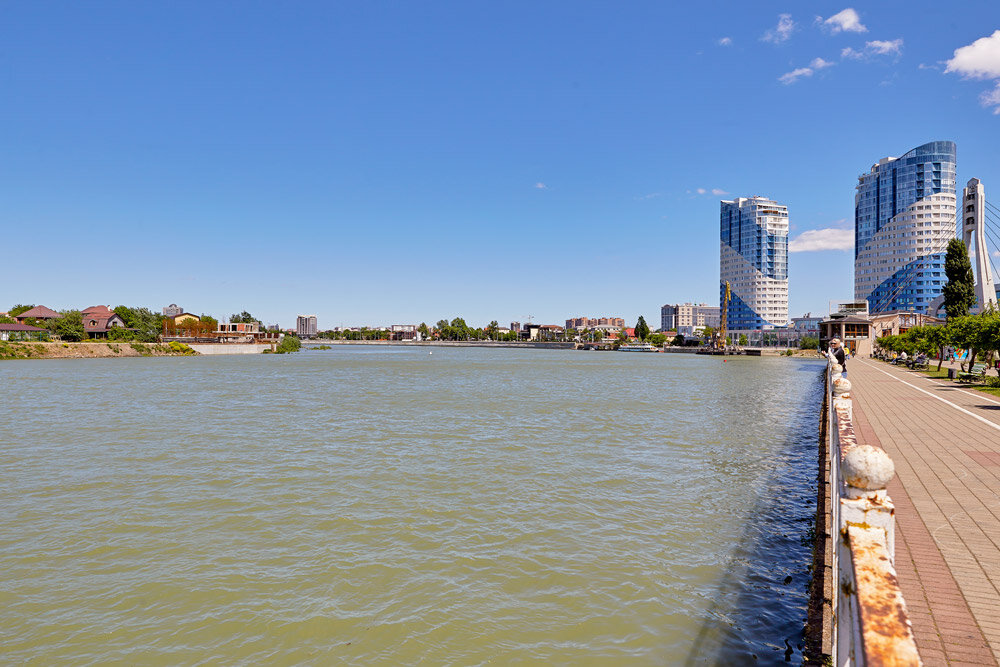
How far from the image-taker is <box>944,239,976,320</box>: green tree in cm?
6638

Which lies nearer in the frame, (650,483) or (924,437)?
(924,437)

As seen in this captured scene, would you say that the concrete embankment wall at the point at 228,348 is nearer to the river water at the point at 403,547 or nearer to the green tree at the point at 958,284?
the river water at the point at 403,547

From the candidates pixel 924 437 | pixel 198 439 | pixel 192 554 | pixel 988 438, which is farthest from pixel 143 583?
pixel 988 438

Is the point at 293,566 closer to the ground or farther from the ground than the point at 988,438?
closer to the ground

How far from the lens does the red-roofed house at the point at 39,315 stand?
5096 inches

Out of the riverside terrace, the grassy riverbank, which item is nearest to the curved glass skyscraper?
the riverside terrace

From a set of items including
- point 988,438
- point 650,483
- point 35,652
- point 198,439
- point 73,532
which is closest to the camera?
point 35,652

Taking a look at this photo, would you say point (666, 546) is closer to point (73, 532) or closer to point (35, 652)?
point (35, 652)

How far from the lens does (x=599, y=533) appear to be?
1092cm

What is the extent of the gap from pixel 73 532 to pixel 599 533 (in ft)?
35.3

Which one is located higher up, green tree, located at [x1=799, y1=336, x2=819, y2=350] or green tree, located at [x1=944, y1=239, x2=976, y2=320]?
green tree, located at [x1=944, y1=239, x2=976, y2=320]

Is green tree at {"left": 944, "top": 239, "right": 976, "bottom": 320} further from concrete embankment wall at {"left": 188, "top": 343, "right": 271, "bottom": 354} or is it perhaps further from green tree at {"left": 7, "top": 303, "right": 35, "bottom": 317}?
green tree at {"left": 7, "top": 303, "right": 35, "bottom": 317}

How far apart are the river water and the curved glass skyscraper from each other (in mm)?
190095

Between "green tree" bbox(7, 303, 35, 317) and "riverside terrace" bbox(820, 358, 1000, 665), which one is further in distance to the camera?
"green tree" bbox(7, 303, 35, 317)
